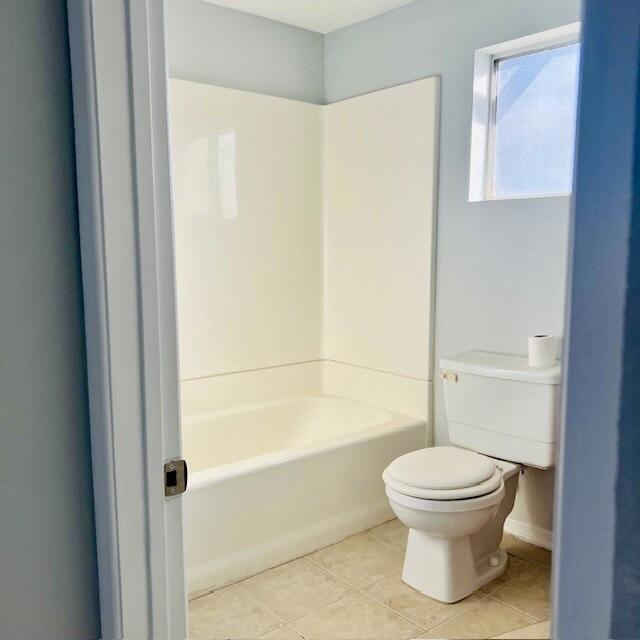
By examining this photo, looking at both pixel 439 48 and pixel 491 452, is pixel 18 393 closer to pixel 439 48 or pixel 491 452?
pixel 491 452

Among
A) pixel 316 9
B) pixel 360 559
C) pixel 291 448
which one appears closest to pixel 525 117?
pixel 316 9

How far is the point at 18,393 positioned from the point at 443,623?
5.91 feet

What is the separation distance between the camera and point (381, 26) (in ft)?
10.6

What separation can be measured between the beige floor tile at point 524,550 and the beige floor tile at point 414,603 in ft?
1.23

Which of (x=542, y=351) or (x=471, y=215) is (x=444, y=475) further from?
(x=471, y=215)

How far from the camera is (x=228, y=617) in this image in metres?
2.29

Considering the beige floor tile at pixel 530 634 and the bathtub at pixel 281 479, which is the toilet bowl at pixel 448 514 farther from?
the beige floor tile at pixel 530 634

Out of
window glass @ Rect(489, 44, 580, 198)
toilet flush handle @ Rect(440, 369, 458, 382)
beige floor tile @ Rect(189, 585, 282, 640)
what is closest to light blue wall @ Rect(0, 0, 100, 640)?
beige floor tile @ Rect(189, 585, 282, 640)

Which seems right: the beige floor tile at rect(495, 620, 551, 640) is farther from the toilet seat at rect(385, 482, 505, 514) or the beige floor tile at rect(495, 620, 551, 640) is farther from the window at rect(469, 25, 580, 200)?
the window at rect(469, 25, 580, 200)

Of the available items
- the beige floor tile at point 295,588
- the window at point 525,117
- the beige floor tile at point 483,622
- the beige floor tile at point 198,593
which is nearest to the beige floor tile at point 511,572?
the beige floor tile at point 483,622

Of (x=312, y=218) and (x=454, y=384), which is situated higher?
(x=312, y=218)

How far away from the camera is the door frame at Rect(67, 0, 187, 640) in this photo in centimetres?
97

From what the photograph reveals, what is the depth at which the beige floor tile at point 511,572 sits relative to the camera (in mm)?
2506

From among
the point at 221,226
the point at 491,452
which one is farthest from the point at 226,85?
the point at 491,452
